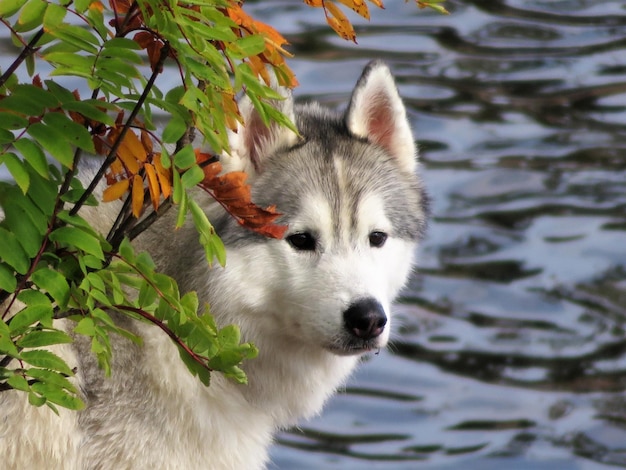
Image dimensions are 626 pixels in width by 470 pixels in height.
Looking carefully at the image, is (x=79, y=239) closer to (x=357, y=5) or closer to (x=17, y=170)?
(x=17, y=170)

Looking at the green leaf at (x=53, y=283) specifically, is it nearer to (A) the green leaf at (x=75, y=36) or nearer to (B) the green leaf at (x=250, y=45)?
(A) the green leaf at (x=75, y=36)

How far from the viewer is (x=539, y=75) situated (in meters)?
10.7

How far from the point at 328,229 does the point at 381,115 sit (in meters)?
0.63

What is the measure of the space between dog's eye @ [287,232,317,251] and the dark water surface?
7.54ft

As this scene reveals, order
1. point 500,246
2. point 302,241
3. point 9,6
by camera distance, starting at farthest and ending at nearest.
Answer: point 500,246 → point 302,241 → point 9,6

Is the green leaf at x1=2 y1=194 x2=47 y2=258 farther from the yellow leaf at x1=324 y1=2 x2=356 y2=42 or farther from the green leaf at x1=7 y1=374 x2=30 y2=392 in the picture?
the yellow leaf at x1=324 y1=2 x2=356 y2=42

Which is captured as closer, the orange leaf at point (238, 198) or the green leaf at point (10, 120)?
the green leaf at point (10, 120)

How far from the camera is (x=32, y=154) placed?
242 cm

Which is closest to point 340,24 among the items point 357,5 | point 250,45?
point 357,5

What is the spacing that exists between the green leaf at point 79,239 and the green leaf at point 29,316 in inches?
5.9

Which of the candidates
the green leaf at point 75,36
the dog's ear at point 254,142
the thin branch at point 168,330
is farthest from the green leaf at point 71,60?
the dog's ear at point 254,142

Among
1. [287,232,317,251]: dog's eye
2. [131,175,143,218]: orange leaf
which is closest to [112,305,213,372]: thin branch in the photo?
[131,175,143,218]: orange leaf

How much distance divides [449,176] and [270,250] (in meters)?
5.73

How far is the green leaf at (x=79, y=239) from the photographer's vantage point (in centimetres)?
252
